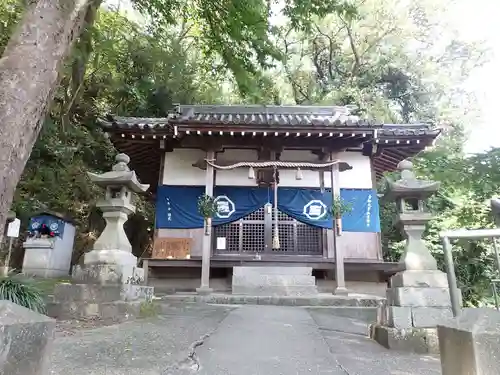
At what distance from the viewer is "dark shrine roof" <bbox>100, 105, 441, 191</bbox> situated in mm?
9227

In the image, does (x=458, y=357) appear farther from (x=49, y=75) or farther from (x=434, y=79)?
(x=434, y=79)

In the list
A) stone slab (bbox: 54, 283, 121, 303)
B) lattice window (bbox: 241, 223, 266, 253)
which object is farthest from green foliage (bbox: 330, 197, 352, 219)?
stone slab (bbox: 54, 283, 121, 303)

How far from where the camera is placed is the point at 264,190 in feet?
34.3

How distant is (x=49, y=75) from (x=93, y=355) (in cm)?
261

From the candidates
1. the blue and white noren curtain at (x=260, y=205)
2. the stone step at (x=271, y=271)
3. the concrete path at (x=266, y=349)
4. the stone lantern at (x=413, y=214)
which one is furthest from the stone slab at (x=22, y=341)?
the blue and white noren curtain at (x=260, y=205)

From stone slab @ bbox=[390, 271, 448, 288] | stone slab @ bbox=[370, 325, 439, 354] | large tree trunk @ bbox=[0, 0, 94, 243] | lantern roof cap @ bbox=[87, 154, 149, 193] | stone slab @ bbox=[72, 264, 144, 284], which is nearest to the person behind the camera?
large tree trunk @ bbox=[0, 0, 94, 243]

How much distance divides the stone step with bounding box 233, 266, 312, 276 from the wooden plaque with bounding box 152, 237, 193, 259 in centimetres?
161

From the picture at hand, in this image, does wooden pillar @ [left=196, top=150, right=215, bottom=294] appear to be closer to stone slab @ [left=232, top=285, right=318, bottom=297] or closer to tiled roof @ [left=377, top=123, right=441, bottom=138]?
stone slab @ [left=232, top=285, right=318, bottom=297]

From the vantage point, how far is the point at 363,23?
18141mm

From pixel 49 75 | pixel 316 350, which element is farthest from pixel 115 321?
pixel 49 75

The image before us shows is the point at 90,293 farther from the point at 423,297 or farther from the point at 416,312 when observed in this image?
the point at 423,297

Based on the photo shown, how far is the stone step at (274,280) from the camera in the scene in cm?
885

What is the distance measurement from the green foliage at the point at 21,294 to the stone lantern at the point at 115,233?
27.9 inches

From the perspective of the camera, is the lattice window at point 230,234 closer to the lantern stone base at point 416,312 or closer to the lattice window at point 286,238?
the lattice window at point 286,238
